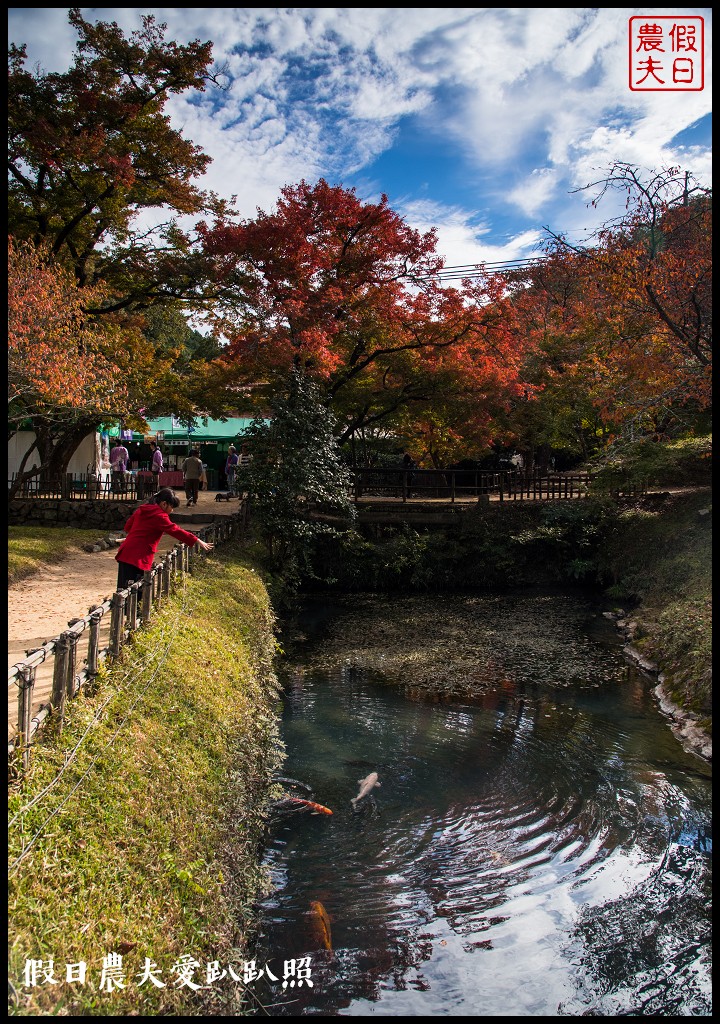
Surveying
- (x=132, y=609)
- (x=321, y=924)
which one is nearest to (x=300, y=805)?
(x=321, y=924)

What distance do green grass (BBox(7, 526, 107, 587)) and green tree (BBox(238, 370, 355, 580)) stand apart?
386cm

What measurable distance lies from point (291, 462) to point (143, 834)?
11.1m

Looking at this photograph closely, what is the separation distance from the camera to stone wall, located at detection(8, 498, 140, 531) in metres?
17.7

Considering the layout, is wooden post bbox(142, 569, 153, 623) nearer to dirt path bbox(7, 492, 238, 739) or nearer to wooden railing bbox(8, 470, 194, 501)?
dirt path bbox(7, 492, 238, 739)

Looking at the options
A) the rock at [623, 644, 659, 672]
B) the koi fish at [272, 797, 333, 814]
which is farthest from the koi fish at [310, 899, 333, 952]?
the rock at [623, 644, 659, 672]

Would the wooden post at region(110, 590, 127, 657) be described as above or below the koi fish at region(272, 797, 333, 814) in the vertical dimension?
above

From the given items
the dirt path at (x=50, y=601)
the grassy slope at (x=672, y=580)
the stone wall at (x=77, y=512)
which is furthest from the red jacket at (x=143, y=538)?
the stone wall at (x=77, y=512)

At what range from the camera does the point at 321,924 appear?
15.9 feet

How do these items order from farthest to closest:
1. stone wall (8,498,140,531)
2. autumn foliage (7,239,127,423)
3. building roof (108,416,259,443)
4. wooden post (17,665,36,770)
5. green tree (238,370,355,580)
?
building roof (108,416,259,443) < stone wall (8,498,140,531) < green tree (238,370,355,580) < autumn foliage (7,239,127,423) < wooden post (17,665,36,770)

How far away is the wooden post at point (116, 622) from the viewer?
5.83m

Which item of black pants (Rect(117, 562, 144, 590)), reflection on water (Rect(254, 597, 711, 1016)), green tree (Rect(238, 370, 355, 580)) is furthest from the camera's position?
green tree (Rect(238, 370, 355, 580))

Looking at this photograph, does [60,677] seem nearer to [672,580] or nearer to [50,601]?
[50,601]

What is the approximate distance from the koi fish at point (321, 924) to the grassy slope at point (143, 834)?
1.60 feet

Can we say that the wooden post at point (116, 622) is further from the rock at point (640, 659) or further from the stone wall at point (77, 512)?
the stone wall at point (77, 512)
